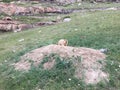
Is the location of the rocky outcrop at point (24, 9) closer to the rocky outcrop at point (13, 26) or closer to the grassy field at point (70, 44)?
the rocky outcrop at point (13, 26)

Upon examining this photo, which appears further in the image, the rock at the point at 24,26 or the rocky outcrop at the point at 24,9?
the rocky outcrop at the point at 24,9

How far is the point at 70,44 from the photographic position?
48.6 ft

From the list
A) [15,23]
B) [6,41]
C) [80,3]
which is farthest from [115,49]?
[80,3]

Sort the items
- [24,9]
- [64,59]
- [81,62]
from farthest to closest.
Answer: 1. [24,9]
2. [64,59]
3. [81,62]

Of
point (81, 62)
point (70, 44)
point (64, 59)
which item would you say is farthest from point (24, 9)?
point (81, 62)

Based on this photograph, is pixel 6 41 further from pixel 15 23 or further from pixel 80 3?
pixel 80 3

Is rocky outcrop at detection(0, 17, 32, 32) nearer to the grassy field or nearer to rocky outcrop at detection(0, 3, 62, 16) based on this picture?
the grassy field

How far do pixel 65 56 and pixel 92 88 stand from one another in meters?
1.54

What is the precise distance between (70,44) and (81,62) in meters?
2.94

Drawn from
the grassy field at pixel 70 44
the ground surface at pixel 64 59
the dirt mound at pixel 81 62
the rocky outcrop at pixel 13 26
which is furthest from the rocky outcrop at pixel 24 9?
the dirt mound at pixel 81 62

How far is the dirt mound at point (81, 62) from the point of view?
456 inches

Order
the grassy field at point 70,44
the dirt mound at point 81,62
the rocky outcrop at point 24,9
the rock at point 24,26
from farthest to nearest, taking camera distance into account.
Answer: the rocky outcrop at point 24,9
the rock at point 24,26
the dirt mound at point 81,62
the grassy field at point 70,44

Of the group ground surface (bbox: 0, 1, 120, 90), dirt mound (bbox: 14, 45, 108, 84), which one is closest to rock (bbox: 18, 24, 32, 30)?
ground surface (bbox: 0, 1, 120, 90)

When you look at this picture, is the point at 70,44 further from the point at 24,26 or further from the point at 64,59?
the point at 24,26
